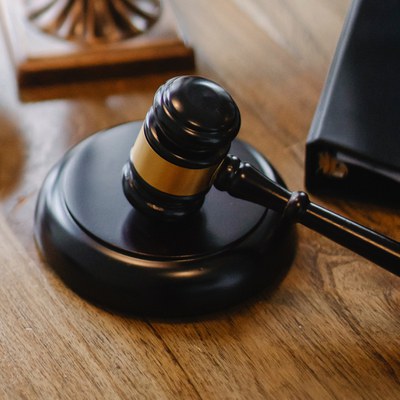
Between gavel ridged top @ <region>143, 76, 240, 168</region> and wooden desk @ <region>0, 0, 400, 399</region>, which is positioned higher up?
gavel ridged top @ <region>143, 76, 240, 168</region>

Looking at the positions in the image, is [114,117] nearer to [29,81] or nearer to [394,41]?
[29,81]

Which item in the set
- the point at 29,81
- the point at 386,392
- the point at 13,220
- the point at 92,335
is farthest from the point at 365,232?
the point at 29,81

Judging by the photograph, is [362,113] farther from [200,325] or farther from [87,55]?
[87,55]

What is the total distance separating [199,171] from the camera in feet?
2.41

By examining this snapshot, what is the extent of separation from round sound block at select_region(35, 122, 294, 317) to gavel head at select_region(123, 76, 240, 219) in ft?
0.13

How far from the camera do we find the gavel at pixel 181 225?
720mm

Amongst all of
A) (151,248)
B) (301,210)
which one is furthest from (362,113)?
(151,248)

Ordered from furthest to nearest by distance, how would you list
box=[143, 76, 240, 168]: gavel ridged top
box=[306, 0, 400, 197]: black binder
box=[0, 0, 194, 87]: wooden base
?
box=[0, 0, 194, 87]: wooden base < box=[306, 0, 400, 197]: black binder < box=[143, 76, 240, 168]: gavel ridged top

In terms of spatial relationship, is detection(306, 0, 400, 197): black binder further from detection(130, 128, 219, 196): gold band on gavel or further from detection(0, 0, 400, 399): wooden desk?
detection(130, 128, 219, 196): gold band on gavel

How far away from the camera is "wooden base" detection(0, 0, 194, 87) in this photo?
106 cm

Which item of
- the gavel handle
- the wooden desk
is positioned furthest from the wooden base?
the gavel handle

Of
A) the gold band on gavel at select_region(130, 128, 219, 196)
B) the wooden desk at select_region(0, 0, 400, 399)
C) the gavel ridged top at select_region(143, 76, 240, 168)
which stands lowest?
the wooden desk at select_region(0, 0, 400, 399)

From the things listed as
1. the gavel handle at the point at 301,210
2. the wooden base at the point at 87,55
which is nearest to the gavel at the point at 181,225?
the gavel handle at the point at 301,210

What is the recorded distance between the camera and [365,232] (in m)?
0.76
